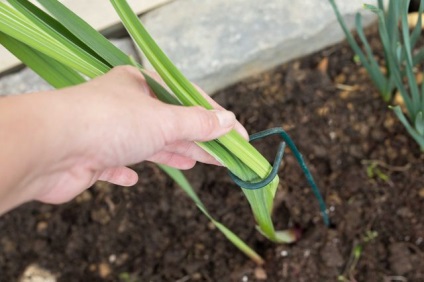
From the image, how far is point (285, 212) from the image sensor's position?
1354mm

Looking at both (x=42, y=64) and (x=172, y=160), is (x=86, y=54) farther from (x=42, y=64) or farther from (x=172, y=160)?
(x=172, y=160)

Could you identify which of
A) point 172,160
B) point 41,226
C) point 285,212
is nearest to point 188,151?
point 172,160

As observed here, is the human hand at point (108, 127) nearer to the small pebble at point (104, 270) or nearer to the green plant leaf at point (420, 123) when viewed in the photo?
the green plant leaf at point (420, 123)

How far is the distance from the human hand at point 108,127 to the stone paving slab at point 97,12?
733 mm

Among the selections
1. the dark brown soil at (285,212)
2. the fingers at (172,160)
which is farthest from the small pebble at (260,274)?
the fingers at (172,160)

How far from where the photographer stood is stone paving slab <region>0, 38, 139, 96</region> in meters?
1.47

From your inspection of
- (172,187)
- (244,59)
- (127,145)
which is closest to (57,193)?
(127,145)

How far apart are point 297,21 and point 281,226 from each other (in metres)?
0.54

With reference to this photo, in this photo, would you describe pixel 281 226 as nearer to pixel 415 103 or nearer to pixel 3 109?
pixel 415 103

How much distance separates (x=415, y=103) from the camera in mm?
1127

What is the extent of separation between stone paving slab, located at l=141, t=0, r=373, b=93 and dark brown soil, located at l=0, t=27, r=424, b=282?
5 centimetres

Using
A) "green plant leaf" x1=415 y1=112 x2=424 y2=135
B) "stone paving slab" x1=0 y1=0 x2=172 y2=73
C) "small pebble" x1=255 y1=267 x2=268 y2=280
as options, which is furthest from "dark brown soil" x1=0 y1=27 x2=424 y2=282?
"stone paving slab" x1=0 y1=0 x2=172 y2=73

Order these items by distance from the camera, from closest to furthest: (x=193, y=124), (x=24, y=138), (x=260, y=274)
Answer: (x=24, y=138), (x=193, y=124), (x=260, y=274)

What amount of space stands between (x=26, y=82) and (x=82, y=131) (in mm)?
880
